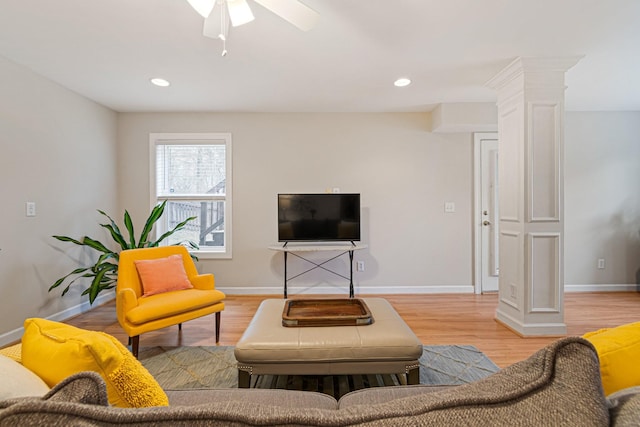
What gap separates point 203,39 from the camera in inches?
93.3

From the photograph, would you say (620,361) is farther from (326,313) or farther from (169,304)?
(169,304)

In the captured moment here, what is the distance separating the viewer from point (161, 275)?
8.74 ft

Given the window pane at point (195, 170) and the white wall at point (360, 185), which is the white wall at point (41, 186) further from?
the window pane at point (195, 170)

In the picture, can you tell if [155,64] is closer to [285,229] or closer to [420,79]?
[285,229]

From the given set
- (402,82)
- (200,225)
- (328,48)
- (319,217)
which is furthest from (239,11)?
(200,225)

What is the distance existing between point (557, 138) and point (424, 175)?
160 centimetres

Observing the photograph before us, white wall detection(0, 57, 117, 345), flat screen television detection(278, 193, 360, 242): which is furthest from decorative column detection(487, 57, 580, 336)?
white wall detection(0, 57, 117, 345)

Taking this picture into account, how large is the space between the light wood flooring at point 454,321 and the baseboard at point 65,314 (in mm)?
80

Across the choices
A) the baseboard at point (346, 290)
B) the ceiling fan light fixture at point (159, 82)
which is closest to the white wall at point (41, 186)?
the ceiling fan light fixture at point (159, 82)

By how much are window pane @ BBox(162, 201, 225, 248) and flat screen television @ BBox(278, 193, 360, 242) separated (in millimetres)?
1018

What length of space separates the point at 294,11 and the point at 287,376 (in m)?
2.31

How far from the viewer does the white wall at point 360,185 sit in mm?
4152

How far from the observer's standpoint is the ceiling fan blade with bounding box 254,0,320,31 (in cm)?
165

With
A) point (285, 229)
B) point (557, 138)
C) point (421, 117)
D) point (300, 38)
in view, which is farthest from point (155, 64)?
point (557, 138)
